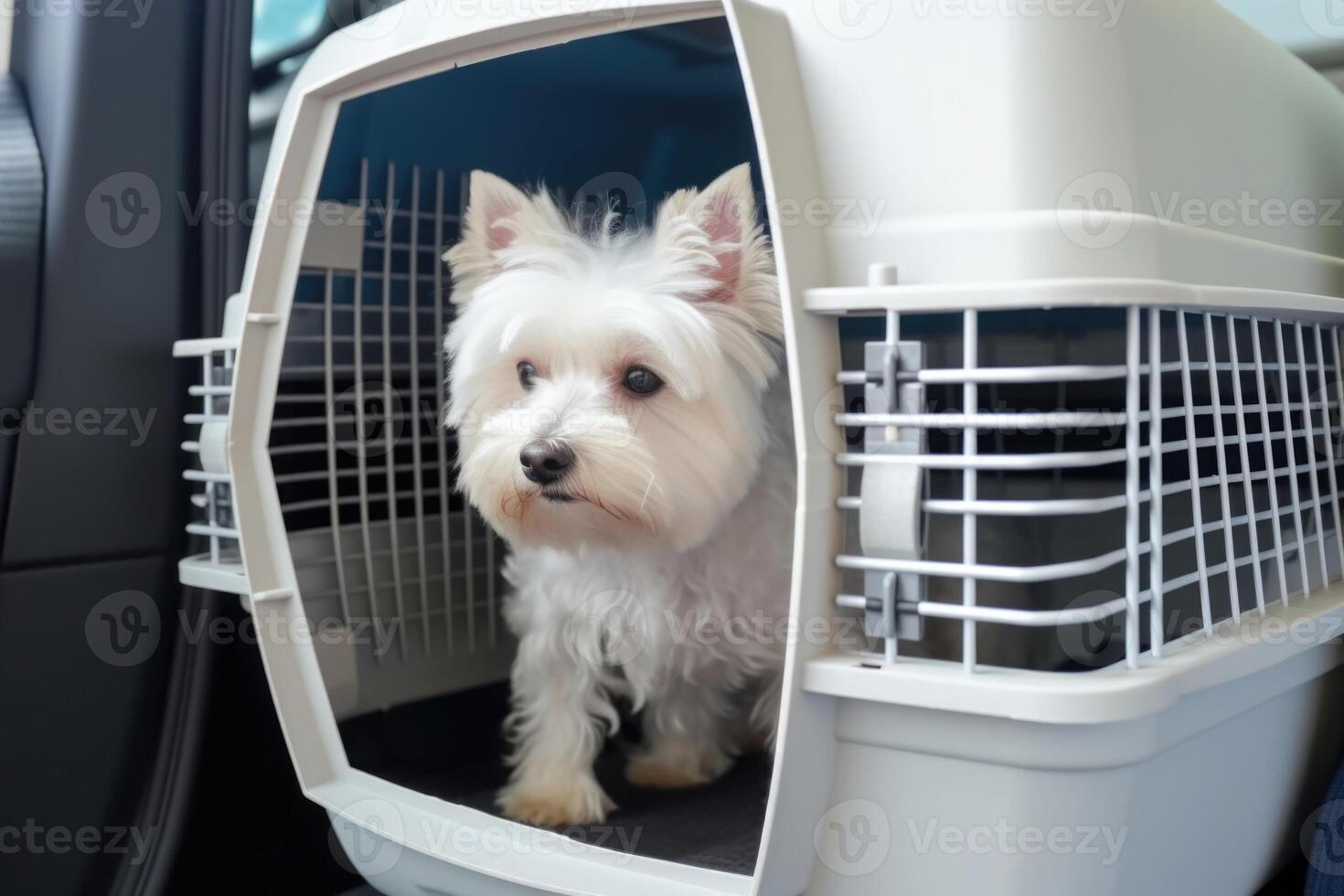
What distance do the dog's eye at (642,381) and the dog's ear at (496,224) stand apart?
193mm

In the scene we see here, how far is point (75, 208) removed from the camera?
4.13 feet

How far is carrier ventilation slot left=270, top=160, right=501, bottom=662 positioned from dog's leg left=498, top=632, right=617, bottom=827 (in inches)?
11.0

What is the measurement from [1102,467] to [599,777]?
0.75 metres

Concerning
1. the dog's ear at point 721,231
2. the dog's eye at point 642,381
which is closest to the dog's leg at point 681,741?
the dog's eye at point 642,381

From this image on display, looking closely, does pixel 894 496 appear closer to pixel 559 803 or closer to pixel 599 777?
pixel 559 803

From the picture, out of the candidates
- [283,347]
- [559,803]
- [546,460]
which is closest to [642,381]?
[546,460]

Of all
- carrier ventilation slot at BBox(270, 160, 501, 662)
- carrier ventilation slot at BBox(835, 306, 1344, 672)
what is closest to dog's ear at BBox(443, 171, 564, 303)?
carrier ventilation slot at BBox(270, 160, 501, 662)

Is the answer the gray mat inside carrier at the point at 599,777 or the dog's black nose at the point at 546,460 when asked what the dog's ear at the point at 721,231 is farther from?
the gray mat inside carrier at the point at 599,777

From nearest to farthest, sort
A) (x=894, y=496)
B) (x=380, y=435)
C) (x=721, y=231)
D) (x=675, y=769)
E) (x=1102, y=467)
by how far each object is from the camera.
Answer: (x=894, y=496) < (x=1102, y=467) < (x=721, y=231) < (x=675, y=769) < (x=380, y=435)

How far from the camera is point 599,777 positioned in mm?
1397

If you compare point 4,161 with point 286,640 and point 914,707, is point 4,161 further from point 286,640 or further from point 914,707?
point 914,707

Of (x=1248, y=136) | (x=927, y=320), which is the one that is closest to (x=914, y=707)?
(x=927, y=320)

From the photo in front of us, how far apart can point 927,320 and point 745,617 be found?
0.37m

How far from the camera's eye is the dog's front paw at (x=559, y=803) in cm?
120
